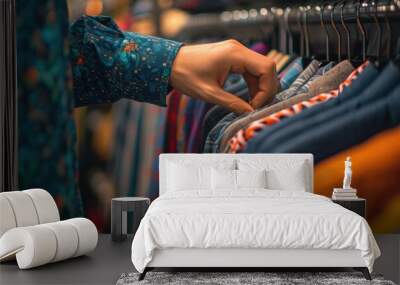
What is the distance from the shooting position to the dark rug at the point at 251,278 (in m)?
5.18

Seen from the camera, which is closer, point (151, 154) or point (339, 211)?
point (339, 211)

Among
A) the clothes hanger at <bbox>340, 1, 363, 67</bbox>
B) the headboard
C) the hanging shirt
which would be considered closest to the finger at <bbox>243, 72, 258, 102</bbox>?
the hanging shirt

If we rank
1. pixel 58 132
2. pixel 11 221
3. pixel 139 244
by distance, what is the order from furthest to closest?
pixel 58 132
pixel 11 221
pixel 139 244

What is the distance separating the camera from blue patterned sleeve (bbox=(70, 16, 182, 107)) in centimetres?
748

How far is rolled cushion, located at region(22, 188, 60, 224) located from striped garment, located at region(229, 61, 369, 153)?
6.44 feet

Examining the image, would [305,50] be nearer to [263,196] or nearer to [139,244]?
[263,196]

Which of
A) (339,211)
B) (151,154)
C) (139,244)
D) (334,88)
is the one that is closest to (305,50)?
(334,88)

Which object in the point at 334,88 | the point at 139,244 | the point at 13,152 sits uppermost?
the point at 334,88

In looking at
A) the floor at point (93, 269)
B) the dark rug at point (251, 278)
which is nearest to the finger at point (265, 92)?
the floor at point (93, 269)

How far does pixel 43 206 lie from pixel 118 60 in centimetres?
188

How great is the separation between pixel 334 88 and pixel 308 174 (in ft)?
2.99

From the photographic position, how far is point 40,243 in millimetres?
5590

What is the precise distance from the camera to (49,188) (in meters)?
7.43

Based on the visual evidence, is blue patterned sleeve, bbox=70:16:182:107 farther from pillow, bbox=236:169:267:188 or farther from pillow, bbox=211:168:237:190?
pillow, bbox=236:169:267:188
